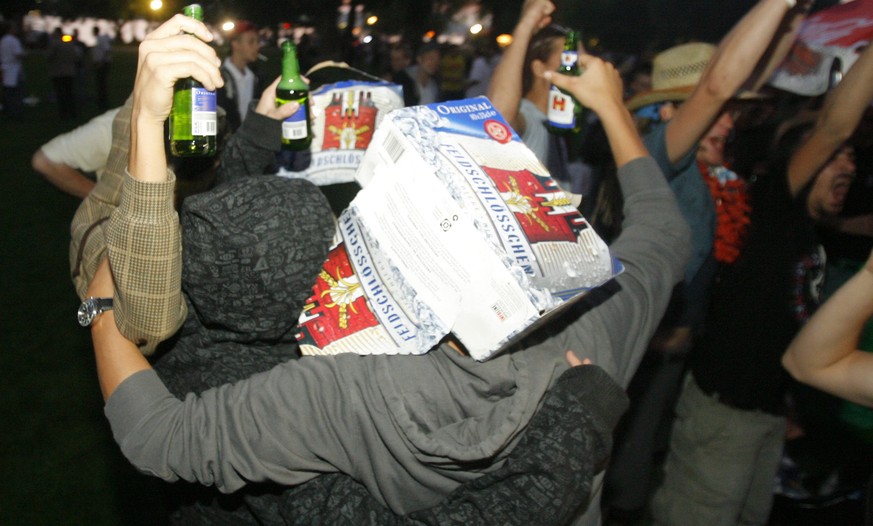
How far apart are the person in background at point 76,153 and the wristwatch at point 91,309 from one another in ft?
6.69

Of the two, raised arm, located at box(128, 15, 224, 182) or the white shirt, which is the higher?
raised arm, located at box(128, 15, 224, 182)

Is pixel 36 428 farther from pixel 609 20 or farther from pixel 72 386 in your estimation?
pixel 609 20

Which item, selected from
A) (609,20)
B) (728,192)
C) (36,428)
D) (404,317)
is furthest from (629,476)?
(609,20)

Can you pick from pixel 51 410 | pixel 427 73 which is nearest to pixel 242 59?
pixel 427 73

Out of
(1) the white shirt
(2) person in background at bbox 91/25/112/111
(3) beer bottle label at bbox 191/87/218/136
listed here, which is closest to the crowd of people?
(3) beer bottle label at bbox 191/87/218/136

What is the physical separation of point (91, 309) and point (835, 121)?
96.1 inches

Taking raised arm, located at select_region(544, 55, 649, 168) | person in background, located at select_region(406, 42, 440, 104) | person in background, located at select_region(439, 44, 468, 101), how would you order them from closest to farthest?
1. raised arm, located at select_region(544, 55, 649, 168)
2. person in background, located at select_region(406, 42, 440, 104)
3. person in background, located at select_region(439, 44, 468, 101)

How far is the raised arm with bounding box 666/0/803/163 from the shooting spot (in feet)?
7.43

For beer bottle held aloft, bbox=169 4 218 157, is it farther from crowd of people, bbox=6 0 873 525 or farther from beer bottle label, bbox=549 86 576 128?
beer bottle label, bbox=549 86 576 128

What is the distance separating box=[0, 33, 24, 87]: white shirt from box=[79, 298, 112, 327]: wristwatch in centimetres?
1551

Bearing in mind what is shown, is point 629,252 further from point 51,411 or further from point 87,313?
point 51,411

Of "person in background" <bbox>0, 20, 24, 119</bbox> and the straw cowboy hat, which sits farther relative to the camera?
"person in background" <bbox>0, 20, 24, 119</bbox>

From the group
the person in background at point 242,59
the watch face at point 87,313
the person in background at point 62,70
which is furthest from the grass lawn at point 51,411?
the person in background at point 62,70

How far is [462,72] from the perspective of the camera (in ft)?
41.7
